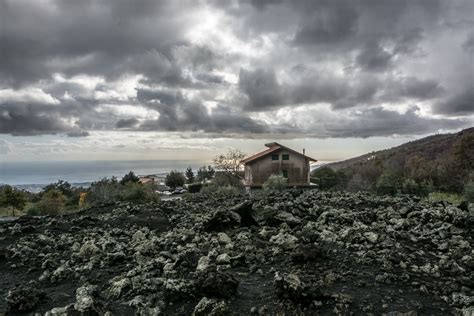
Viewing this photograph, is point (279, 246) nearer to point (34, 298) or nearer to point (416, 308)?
point (416, 308)

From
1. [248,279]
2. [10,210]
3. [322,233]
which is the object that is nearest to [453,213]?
[322,233]

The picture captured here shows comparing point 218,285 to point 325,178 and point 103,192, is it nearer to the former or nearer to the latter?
point 103,192

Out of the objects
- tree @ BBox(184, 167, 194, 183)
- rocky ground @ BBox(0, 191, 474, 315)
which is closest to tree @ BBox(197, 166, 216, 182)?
tree @ BBox(184, 167, 194, 183)

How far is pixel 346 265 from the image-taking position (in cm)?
541

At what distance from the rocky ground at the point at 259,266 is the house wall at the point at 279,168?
3089 cm

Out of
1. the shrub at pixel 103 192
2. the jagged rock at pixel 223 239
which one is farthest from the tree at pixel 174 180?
the jagged rock at pixel 223 239

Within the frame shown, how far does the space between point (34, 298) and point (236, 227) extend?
4095 millimetres

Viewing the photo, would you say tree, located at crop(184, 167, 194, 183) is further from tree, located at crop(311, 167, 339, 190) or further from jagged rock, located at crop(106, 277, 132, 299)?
jagged rock, located at crop(106, 277, 132, 299)

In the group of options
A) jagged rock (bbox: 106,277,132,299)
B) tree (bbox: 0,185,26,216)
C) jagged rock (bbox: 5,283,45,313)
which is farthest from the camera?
tree (bbox: 0,185,26,216)

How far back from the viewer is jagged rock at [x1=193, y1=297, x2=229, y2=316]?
168 inches

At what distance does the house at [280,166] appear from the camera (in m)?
40.4

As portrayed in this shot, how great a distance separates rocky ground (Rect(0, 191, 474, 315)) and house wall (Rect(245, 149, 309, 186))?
1216 inches

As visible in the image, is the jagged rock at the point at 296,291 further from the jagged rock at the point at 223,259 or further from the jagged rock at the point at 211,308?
the jagged rock at the point at 223,259

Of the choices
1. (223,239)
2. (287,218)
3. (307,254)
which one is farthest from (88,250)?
(307,254)
